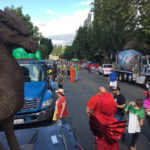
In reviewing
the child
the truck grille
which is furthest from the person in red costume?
the truck grille

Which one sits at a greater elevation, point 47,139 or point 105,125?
point 105,125

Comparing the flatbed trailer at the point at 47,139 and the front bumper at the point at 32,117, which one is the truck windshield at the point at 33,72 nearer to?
the front bumper at the point at 32,117

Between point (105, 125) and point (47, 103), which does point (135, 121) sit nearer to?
→ point (105, 125)

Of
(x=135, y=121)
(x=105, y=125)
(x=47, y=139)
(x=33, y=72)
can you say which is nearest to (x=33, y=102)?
(x=33, y=72)

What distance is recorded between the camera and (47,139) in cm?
348

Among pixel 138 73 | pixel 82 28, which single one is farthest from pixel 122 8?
pixel 82 28

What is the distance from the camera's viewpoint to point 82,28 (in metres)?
56.2

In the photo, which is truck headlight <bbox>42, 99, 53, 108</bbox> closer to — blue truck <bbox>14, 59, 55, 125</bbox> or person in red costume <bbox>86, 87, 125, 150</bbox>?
blue truck <bbox>14, 59, 55, 125</bbox>

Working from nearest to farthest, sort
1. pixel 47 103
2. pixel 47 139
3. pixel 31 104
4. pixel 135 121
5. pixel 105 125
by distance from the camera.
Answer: pixel 105 125 < pixel 47 139 < pixel 135 121 < pixel 31 104 < pixel 47 103

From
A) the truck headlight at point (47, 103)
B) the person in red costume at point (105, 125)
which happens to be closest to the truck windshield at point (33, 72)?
the truck headlight at point (47, 103)

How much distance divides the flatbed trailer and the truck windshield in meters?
2.79

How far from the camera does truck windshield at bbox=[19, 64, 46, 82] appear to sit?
21.2 ft

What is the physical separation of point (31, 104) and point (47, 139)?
2.07 metres

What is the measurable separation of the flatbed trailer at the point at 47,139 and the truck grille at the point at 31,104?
136cm
